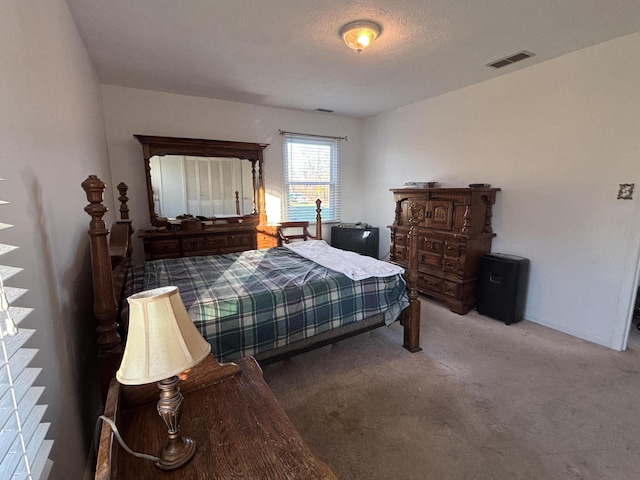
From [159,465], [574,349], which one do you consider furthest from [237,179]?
[574,349]

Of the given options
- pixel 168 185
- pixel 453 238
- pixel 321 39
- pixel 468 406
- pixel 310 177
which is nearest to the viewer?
pixel 468 406

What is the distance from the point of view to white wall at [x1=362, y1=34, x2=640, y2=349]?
8.48ft

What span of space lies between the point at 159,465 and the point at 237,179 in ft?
12.6

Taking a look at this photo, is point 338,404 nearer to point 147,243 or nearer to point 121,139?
point 147,243

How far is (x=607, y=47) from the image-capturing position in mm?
2586

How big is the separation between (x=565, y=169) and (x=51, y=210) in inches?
153

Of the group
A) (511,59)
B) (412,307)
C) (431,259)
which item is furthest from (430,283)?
(511,59)

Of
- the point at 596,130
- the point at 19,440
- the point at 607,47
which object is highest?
the point at 607,47

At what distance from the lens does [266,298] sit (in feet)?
6.76

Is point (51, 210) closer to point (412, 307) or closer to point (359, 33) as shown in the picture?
point (359, 33)

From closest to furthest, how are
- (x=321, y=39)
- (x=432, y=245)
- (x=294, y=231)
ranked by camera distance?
(x=321, y=39)
(x=432, y=245)
(x=294, y=231)

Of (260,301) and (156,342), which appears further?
(260,301)

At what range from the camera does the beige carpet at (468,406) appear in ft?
5.26

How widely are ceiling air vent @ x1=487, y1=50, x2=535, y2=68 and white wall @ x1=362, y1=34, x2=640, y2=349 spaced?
0.89 ft
